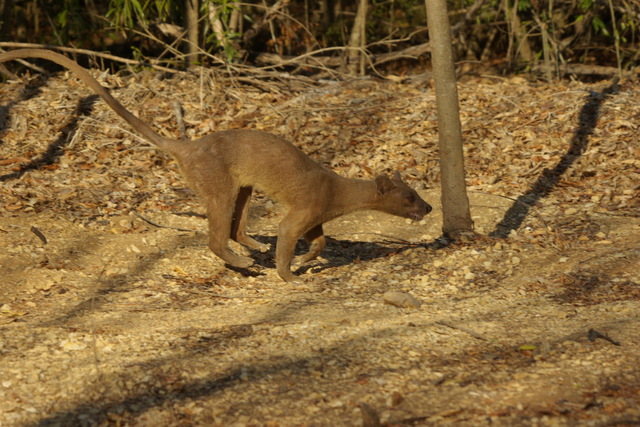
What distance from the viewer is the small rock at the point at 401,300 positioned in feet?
20.3

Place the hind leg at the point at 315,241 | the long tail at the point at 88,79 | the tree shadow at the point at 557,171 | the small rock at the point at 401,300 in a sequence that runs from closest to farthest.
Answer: the small rock at the point at 401,300 → the long tail at the point at 88,79 → the hind leg at the point at 315,241 → the tree shadow at the point at 557,171

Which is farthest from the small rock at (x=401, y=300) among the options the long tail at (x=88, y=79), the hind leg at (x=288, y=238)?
the long tail at (x=88, y=79)

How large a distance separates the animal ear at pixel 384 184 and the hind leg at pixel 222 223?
54.7 inches

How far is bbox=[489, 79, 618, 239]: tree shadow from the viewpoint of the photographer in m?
8.54

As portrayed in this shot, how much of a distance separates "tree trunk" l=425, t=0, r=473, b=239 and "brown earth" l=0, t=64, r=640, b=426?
30 centimetres

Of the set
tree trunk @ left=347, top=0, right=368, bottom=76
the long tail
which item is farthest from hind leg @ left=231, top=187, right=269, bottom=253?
tree trunk @ left=347, top=0, right=368, bottom=76

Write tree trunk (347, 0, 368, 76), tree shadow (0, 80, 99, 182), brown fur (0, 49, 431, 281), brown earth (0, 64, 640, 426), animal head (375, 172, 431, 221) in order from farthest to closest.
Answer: tree trunk (347, 0, 368, 76)
tree shadow (0, 80, 99, 182)
animal head (375, 172, 431, 221)
brown fur (0, 49, 431, 281)
brown earth (0, 64, 640, 426)

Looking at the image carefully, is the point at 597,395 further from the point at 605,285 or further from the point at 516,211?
the point at 516,211

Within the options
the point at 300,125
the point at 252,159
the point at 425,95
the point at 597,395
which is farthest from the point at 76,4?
the point at 597,395

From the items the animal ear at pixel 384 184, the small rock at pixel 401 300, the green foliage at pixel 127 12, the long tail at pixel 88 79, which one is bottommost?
the small rock at pixel 401 300

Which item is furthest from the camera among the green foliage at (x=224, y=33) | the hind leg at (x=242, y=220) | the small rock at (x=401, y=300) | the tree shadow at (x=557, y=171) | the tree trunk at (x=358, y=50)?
the tree trunk at (x=358, y=50)

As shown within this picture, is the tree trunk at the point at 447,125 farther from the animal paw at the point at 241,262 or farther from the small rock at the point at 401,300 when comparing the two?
the animal paw at the point at 241,262

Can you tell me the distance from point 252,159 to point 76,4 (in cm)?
733

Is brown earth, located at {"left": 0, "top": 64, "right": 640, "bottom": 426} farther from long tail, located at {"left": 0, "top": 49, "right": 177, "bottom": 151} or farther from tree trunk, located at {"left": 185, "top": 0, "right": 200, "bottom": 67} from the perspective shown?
long tail, located at {"left": 0, "top": 49, "right": 177, "bottom": 151}
